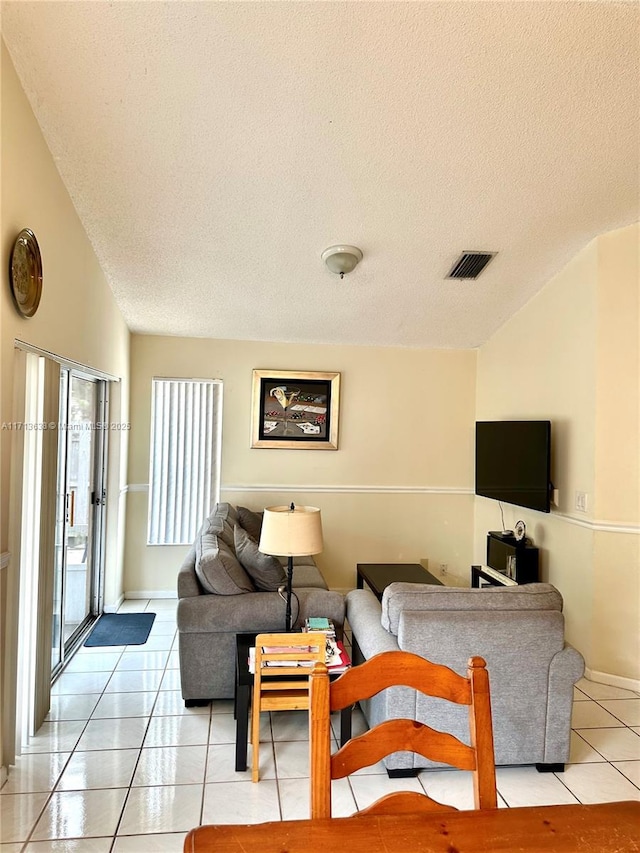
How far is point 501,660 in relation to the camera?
96.7 inches

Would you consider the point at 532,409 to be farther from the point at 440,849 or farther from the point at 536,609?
the point at 440,849

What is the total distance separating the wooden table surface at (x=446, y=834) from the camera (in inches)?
37.9

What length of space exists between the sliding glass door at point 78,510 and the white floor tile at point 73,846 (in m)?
1.47

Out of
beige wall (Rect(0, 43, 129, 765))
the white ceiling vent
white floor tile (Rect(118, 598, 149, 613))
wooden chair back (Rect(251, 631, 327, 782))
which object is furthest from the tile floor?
the white ceiling vent

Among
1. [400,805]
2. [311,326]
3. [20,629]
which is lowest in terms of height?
[20,629]

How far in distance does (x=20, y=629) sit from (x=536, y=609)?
2458 mm

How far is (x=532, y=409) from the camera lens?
449 cm

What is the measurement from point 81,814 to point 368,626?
1.42 meters

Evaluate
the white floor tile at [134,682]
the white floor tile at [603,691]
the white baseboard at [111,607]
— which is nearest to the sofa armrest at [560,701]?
the white floor tile at [603,691]

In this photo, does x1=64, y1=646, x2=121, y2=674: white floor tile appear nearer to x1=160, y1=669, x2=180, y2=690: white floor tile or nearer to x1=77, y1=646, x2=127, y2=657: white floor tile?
x1=77, y1=646, x2=127, y2=657: white floor tile

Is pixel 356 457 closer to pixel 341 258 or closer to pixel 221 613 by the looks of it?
pixel 341 258

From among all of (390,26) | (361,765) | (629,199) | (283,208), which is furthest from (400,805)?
(629,199)

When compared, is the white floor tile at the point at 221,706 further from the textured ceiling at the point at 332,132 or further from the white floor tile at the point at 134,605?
the textured ceiling at the point at 332,132

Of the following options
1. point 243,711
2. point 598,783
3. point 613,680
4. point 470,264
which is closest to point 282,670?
point 243,711
